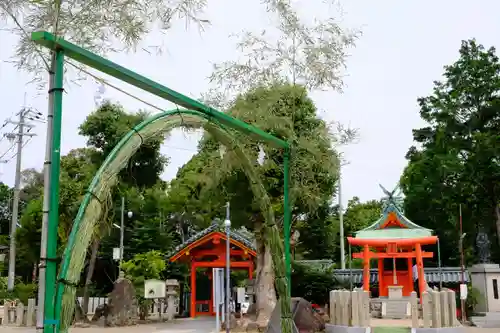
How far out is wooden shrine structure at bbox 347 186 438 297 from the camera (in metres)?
18.5

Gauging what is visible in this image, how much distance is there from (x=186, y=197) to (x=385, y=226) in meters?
11.7

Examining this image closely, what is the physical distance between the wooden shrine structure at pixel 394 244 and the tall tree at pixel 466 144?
2.45 meters

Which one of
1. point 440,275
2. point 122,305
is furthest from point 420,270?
point 122,305

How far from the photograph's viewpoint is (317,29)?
29.6 ft

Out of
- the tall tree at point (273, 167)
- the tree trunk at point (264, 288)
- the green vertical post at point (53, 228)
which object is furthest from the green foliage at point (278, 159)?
the green vertical post at point (53, 228)

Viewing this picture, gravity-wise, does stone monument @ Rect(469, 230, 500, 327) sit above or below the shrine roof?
below

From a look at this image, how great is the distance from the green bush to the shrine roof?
229 cm

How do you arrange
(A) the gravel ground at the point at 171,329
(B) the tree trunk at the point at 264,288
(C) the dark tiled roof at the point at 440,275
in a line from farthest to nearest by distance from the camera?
(C) the dark tiled roof at the point at 440,275
(A) the gravel ground at the point at 171,329
(B) the tree trunk at the point at 264,288

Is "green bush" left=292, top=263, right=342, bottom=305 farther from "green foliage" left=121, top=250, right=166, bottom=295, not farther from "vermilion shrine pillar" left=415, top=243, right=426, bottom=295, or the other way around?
"green foliage" left=121, top=250, right=166, bottom=295

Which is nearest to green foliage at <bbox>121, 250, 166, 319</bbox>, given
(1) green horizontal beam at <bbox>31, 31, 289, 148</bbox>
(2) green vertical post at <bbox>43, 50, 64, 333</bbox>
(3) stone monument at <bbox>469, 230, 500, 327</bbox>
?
(3) stone monument at <bbox>469, 230, 500, 327</bbox>

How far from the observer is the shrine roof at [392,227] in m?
18.7

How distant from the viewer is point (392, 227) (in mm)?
19188

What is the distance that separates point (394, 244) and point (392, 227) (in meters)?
0.65

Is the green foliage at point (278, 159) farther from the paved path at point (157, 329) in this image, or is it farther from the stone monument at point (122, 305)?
the stone monument at point (122, 305)
